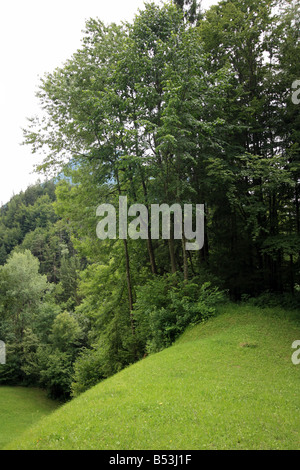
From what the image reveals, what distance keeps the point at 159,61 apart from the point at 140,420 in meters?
15.8

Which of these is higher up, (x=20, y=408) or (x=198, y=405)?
(x=198, y=405)

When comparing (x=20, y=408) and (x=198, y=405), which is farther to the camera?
(x=20, y=408)

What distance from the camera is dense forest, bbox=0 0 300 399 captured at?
14883mm

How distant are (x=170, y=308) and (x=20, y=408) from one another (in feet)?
73.8

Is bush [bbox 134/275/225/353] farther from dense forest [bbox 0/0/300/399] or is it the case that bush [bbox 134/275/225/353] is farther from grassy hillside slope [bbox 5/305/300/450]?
grassy hillside slope [bbox 5/305/300/450]

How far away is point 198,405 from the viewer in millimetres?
7016

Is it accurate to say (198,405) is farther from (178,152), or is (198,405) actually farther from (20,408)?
(20,408)

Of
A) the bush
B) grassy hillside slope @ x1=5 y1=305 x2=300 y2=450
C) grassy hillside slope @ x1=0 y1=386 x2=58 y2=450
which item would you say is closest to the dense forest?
the bush

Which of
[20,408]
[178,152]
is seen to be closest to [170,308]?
[178,152]

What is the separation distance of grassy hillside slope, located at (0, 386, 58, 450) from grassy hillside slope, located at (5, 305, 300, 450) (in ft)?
48.2

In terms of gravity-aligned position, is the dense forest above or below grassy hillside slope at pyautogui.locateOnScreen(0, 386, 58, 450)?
above

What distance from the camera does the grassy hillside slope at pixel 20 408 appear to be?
2316cm

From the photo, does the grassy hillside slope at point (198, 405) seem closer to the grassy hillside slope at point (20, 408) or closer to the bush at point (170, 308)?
the bush at point (170, 308)

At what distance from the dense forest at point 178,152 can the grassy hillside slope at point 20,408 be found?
8445 millimetres
